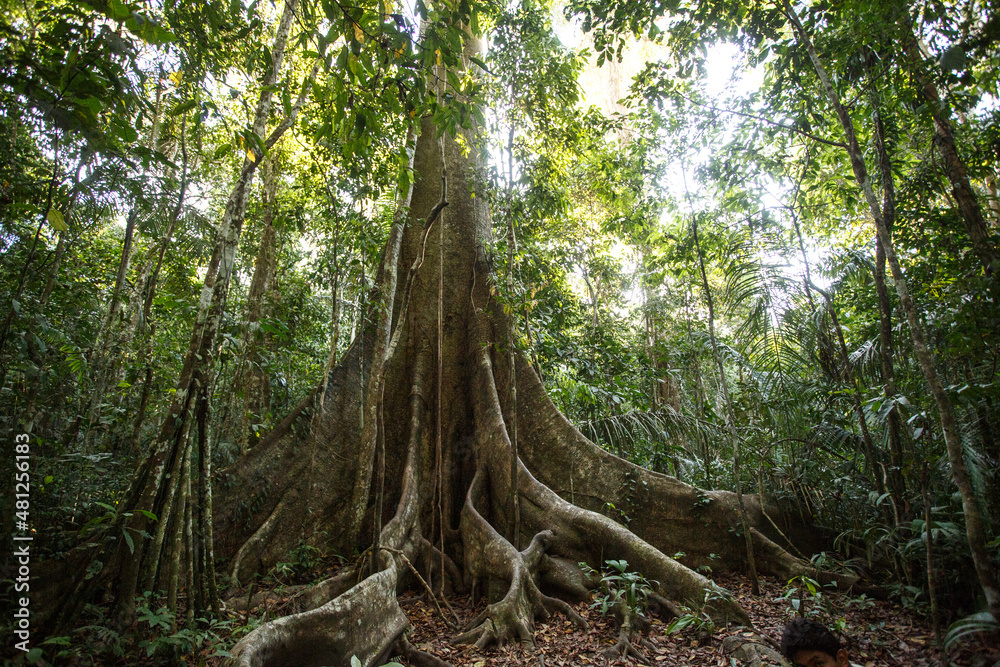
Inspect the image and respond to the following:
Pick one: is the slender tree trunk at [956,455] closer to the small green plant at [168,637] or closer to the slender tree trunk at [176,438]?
the slender tree trunk at [176,438]

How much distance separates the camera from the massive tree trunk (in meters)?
3.69

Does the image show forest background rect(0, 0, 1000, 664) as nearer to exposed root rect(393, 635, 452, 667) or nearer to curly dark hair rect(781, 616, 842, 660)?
curly dark hair rect(781, 616, 842, 660)

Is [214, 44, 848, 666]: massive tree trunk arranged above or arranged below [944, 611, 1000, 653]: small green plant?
above

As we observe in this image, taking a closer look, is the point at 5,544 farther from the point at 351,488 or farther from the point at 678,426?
the point at 678,426

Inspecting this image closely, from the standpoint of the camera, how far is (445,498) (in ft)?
17.7

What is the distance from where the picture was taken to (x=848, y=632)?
11.3ft

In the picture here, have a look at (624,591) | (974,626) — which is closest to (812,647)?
(974,626)

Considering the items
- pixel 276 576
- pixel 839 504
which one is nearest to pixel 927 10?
pixel 839 504

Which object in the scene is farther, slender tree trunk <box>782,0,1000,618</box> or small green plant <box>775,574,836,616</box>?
small green plant <box>775,574,836,616</box>

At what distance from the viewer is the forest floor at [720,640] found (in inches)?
124

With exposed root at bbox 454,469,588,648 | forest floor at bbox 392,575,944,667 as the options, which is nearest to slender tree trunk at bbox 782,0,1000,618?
forest floor at bbox 392,575,944,667

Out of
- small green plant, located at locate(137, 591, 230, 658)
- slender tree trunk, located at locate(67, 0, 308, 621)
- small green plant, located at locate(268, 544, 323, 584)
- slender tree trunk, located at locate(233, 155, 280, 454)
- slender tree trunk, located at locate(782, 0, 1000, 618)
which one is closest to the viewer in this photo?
small green plant, located at locate(137, 591, 230, 658)

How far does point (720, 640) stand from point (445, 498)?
2.94 m

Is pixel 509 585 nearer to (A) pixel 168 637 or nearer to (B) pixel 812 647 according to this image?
(B) pixel 812 647
